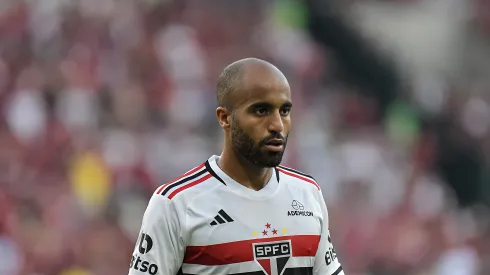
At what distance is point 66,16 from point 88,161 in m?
2.52

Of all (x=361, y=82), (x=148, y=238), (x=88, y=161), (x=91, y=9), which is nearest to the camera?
(x=148, y=238)

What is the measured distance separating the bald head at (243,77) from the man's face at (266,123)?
0.05 metres

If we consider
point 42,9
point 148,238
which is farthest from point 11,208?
point 148,238


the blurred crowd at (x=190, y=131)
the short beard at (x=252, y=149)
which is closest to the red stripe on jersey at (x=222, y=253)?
the short beard at (x=252, y=149)

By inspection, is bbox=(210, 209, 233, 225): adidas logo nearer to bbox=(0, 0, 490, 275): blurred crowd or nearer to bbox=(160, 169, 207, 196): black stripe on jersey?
bbox=(160, 169, 207, 196): black stripe on jersey

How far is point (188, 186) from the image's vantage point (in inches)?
168

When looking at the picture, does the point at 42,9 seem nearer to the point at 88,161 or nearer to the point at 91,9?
the point at 91,9

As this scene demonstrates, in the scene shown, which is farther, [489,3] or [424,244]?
[489,3]

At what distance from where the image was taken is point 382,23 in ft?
55.1

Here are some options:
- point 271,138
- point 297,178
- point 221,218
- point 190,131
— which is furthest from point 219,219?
point 190,131

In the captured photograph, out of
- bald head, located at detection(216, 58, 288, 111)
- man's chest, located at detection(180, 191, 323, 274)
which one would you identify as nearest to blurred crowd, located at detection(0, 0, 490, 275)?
man's chest, located at detection(180, 191, 323, 274)

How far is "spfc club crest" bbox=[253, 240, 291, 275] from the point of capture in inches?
163

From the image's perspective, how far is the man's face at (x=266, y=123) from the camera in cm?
411

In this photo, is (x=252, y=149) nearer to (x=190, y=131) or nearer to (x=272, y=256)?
(x=272, y=256)
